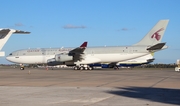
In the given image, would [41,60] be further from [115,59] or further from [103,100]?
[103,100]

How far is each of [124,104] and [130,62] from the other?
50357mm

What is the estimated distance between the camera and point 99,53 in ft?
169

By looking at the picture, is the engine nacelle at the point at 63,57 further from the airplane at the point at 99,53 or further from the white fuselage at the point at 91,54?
the white fuselage at the point at 91,54

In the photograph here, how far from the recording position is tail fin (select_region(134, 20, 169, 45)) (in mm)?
51344

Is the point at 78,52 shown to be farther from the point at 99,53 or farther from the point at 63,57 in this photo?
the point at 99,53

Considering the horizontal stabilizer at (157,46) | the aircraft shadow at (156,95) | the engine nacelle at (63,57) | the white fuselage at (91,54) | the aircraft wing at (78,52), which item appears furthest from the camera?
the white fuselage at (91,54)

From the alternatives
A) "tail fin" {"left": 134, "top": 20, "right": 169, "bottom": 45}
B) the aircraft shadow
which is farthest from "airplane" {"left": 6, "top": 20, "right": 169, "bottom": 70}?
the aircraft shadow

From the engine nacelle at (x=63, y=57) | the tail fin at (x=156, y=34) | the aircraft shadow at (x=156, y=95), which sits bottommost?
the aircraft shadow at (x=156, y=95)

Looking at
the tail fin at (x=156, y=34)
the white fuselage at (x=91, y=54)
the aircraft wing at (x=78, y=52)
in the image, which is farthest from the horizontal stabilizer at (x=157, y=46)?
the aircraft wing at (x=78, y=52)

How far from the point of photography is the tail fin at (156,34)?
51344 millimetres

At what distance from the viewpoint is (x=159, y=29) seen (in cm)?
5153

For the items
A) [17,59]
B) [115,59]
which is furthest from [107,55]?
[17,59]

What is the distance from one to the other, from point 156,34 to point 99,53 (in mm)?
9729

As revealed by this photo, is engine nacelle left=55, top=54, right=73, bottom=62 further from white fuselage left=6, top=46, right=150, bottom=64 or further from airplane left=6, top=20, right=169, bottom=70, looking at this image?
white fuselage left=6, top=46, right=150, bottom=64
